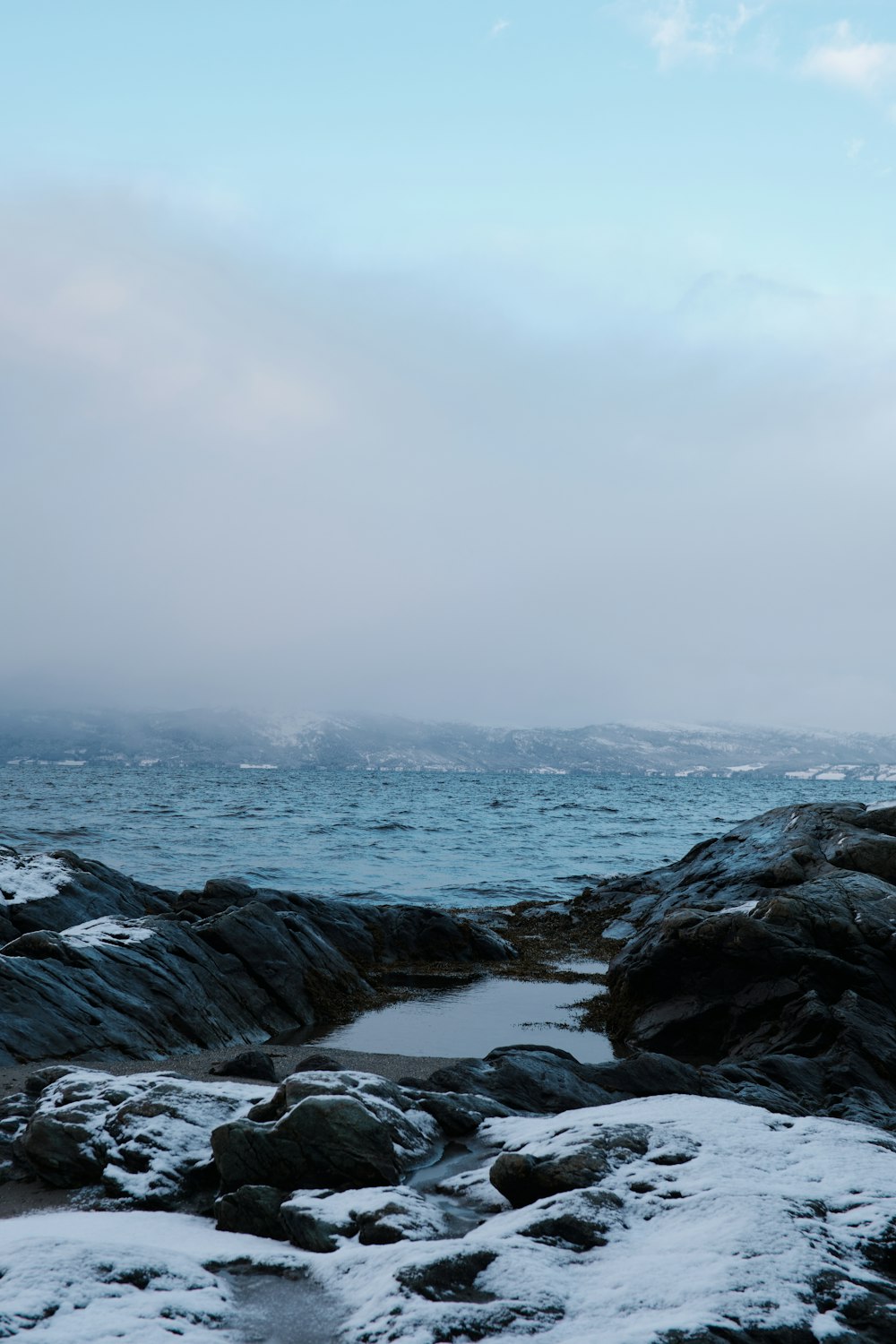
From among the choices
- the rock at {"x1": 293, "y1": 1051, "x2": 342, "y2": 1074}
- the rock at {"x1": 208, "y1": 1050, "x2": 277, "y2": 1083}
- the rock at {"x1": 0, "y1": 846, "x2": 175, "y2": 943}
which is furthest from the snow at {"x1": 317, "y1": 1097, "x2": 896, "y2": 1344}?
the rock at {"x1": 0, "y1": 846, "x2": 175, "y2": 943}

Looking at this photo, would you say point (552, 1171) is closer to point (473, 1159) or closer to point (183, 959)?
point (473, 1159)

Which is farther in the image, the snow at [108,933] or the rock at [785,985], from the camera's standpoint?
the snow at [108,933]

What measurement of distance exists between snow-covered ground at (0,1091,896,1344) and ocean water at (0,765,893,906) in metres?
21.5

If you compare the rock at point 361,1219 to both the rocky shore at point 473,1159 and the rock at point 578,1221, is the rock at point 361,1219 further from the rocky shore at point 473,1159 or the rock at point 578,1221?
the rock at point 578,1221

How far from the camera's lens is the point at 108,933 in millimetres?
14539

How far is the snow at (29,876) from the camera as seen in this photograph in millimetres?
17500

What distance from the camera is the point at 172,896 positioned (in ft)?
74.3

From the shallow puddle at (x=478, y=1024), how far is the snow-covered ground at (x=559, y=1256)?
667 cm

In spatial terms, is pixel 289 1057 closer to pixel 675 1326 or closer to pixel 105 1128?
pixel 105 1128

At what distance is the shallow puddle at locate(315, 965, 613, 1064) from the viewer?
14227mm

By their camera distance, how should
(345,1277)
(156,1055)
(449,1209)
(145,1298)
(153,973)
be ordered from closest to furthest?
1. (145,1298)
2. (345,1277)
3. (449,1209)
4. (156,1055)
5. (153,973)

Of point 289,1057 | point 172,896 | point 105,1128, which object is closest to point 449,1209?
point 105,1128

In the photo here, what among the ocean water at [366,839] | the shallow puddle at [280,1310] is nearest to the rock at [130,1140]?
the shallow puddle at [280,1310]

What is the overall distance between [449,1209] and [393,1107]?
1.46m
